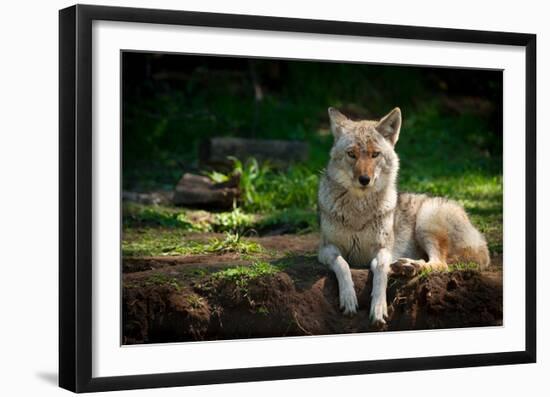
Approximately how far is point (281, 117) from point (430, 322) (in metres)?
7.12

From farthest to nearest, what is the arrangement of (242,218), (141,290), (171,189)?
1. (171,189)
2. (242,218)
3. (141,290)

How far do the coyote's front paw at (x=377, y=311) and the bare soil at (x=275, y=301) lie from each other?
2.0 inches

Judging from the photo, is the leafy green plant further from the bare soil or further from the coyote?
the coyote

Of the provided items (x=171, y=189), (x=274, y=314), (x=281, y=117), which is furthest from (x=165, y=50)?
(x=281, y=117)

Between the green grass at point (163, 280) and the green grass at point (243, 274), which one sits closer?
the green grass at point (163, 280)

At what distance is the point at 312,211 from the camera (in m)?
10.0

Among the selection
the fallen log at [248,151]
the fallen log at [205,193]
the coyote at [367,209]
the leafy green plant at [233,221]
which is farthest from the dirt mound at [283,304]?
the fallen log at [248,151]

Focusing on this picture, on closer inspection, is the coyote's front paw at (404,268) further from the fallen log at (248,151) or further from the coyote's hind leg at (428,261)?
the fallen log at (248,151)

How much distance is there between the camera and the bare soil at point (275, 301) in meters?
6.30

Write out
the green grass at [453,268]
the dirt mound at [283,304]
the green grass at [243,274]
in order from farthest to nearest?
the green grass at [453,268] < the green grass at [243,274] < the dirt mound at [283,304]

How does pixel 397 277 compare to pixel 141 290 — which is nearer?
pixel 141 290

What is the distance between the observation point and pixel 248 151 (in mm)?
11578

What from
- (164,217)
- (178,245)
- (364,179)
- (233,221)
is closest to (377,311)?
(364,179)

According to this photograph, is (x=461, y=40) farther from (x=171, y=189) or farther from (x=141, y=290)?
(x=171, y=189)
